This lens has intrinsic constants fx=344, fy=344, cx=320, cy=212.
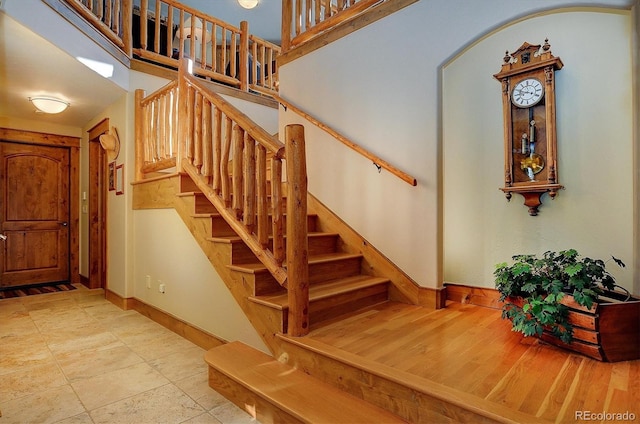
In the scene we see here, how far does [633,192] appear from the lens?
204cm

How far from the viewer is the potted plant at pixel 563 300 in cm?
173

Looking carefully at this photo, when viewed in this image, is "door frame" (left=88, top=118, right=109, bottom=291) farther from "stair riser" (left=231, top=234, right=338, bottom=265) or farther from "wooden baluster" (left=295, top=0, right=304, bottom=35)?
"stair riser" (left=231, top=234, right=338, bottom=265)

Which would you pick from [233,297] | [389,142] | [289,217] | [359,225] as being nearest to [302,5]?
[389,142]

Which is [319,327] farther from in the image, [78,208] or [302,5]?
[78,208]

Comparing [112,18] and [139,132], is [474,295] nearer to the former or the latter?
[139,132]

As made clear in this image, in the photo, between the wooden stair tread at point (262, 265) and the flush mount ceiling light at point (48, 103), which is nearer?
the wooden stair tread at point (262, 265)

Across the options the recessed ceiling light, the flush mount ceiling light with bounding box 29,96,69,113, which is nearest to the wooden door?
the flush mount ceiling light with bounding box 29,96,69,113

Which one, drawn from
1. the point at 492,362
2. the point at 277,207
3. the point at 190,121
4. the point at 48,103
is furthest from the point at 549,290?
the point at 48,103

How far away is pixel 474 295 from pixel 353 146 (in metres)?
1.59

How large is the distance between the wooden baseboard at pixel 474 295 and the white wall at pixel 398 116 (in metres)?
0.30

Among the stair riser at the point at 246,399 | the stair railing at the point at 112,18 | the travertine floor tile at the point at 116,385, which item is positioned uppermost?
the stair railing at the point at 112,18

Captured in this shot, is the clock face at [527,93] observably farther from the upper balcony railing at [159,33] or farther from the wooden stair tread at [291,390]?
the upper balcony railing at [159,33]

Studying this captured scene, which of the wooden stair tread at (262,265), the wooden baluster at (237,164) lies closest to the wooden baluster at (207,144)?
the wooden baluster at (237,164)

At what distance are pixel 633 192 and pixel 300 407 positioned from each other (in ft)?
7.36
